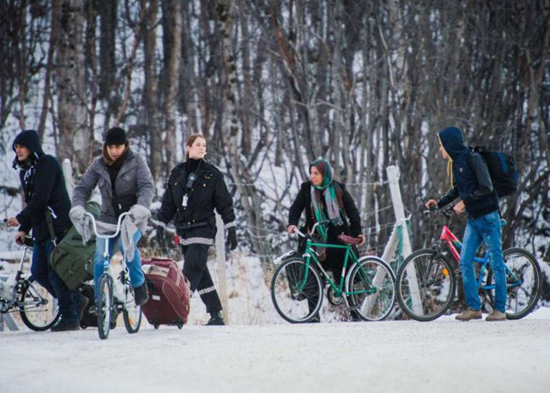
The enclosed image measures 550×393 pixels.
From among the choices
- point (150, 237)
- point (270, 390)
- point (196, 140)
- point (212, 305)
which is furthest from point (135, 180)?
point (150, 237)

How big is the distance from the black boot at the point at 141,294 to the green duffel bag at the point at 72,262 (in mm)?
694

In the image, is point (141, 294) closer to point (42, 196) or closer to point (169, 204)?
point (42, 196)

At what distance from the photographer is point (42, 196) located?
10.1 meters

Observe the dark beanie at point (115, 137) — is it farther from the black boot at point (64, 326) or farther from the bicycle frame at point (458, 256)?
the bicycle frame at point (458, 256)

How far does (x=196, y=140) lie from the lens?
10922mm

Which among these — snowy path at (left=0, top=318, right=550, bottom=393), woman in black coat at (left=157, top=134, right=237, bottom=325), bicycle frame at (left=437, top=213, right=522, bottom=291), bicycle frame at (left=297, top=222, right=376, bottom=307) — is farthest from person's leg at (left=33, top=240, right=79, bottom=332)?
bicycle frame at (left=437, top=213, right=522, bottom=291)

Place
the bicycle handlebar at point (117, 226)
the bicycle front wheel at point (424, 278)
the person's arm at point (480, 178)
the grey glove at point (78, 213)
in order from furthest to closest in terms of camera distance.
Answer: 1. the bicycle front wheel at point (424, 278)
2. the person's arm at point (480, 178)
3. the grey glove at point (78, 213)
4. the bicycle handlebar at point (117, 226)

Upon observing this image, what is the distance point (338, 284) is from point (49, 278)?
3.28 m

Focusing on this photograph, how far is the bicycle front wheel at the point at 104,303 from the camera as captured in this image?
9.01 metres

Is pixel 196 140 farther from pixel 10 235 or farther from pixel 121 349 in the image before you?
pixel 10 235

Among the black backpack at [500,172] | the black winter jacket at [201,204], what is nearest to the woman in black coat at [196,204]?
the black winter jacket at [201,204]

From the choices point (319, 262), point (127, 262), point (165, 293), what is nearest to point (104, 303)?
point (127, 262)

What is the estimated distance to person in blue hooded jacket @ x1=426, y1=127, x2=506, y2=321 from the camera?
1030 centimetres

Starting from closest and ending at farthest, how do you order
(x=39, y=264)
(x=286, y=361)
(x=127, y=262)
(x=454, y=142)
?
1. (x=286, y=361)
2. (x=127, y=262)
3. (x=39, y=264)
4. (x=454, y=142)
